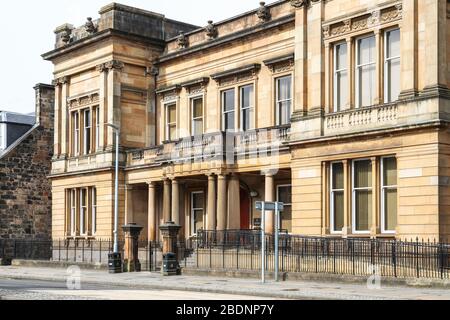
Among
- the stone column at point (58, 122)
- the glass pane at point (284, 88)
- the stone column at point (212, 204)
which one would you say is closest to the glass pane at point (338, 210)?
the glass pane at point (284, 88)

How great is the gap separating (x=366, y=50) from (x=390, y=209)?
6.44 meters

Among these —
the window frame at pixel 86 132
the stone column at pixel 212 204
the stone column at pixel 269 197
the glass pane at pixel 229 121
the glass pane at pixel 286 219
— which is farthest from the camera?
the window frame at pixel 86 132

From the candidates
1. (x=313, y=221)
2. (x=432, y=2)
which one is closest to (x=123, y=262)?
(x=313, y=221)

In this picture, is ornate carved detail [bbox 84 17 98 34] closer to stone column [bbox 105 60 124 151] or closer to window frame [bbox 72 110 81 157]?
stone column [bbox 105 60 124 151]

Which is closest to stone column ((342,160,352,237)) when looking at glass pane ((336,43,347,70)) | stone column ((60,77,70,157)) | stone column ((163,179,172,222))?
glass pane ((336,43,347,70))

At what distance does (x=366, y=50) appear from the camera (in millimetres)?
33219

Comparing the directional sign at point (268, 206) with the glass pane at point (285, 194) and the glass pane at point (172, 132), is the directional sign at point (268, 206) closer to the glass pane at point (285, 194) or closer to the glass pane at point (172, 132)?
the glass pane at point (285, 194)

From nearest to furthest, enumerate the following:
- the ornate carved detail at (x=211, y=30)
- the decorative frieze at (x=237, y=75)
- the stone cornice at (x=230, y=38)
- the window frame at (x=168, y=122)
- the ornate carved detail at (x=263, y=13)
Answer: the stone cornice at (x=230, y=38) → the ornate carved detail at (x=263, y=13) → the decorative frieze at (x=237, y=75) → the ornate carved detail at (x=211, y=30) → the window frame at (x=168, y=122)

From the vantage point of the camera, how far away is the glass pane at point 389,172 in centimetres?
3147

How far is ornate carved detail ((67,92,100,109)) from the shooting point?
48.8 metres

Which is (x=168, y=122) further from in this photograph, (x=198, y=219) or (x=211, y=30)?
(x=211, y=30)

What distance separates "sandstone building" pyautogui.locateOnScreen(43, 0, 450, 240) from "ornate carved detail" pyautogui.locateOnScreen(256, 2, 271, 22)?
0.23ft

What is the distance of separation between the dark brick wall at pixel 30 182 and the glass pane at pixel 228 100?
18.6 metres

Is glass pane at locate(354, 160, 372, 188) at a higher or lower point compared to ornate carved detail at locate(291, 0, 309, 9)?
lower
